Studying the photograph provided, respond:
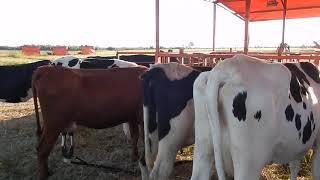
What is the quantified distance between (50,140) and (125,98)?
1.29m

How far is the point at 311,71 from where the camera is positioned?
476 centimetres

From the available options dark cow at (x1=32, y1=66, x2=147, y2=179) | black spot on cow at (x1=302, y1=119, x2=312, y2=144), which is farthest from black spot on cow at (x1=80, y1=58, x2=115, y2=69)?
black spot on cow at (x1=302, y1=119, x2=312, y2=144)

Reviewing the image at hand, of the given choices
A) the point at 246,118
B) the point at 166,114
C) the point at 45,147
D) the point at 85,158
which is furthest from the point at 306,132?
the point at 85,158

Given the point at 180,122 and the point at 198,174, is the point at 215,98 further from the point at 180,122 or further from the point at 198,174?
the point at 180,122

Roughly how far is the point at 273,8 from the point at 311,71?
A: 1065 cm

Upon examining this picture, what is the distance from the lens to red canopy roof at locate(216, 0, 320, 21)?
44.4 ft

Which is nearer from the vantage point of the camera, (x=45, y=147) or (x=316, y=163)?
(x=316, y=163)

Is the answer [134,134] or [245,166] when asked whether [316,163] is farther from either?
[134,134]

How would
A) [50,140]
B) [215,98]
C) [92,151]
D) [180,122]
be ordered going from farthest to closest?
[92,151]
[50,140]
[180,122]
[215,98]

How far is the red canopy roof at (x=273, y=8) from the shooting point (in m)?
13.5

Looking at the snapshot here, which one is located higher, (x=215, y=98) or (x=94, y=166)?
(x=215, y=98)

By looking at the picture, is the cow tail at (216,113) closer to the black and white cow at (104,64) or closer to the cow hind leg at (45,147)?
the cow hind leg at (45,147)

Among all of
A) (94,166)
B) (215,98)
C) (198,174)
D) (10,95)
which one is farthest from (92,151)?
(215,98)

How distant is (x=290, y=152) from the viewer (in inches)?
159
